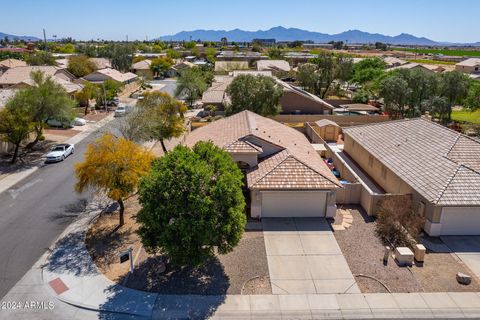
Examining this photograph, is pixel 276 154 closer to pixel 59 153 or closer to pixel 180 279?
pixel 180 279

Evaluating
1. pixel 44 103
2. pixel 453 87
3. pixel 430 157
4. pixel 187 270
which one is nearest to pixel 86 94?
pixel 44 103

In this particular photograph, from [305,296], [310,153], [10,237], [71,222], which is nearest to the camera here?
[305,296]

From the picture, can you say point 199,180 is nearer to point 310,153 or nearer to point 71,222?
point 71,222

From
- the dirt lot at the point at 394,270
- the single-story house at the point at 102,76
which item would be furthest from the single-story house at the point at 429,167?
the single-story house at the point at 102,76

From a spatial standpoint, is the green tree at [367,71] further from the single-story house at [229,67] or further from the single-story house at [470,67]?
the single-story house at [470,67]

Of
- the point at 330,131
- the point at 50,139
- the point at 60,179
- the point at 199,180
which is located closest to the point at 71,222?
the point at 60,179

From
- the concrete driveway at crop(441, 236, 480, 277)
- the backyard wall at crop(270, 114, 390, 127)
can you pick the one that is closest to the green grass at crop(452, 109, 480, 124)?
the backyard wall at crop(270, 114, 390, 127)
